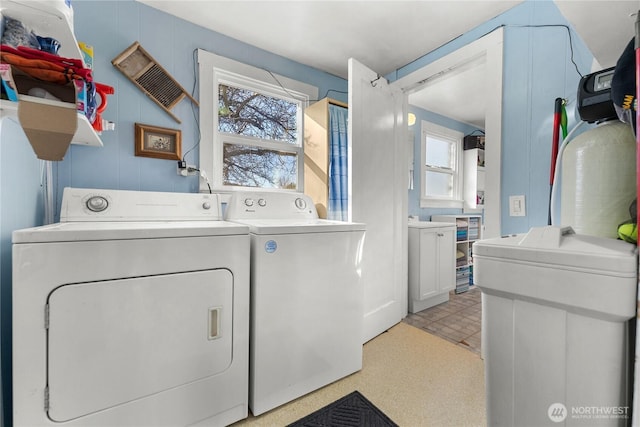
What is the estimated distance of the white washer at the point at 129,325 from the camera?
2.99ft

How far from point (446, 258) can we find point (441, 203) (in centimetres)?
119

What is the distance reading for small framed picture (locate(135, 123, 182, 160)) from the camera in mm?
1801

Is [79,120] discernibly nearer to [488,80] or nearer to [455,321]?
[488,80]

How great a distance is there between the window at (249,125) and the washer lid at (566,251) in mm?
1969

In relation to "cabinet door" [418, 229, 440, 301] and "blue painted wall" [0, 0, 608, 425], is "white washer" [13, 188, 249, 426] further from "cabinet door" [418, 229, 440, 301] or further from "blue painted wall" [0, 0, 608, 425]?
"cabinet door" [418, 229, 440, 301]

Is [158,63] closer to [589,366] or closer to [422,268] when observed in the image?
[589,366]

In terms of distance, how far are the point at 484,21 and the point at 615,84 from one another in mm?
1786

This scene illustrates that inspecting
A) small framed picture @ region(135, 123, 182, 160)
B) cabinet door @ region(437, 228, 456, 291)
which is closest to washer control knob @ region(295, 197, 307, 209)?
small framed picture @ region(135, 123, 182, 160)

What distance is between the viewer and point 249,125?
7.71ft

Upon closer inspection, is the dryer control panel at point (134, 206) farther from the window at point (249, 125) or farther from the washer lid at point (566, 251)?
the washer lid at point (566, 251)

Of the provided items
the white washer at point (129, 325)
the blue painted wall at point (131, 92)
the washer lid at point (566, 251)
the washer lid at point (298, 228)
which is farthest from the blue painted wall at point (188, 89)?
the washer lid at point (566, 251)

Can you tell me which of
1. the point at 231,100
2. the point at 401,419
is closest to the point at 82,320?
the point at 401,419

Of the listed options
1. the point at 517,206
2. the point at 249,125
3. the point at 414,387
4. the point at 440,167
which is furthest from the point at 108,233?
the point at 440,167

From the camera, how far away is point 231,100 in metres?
2.27
